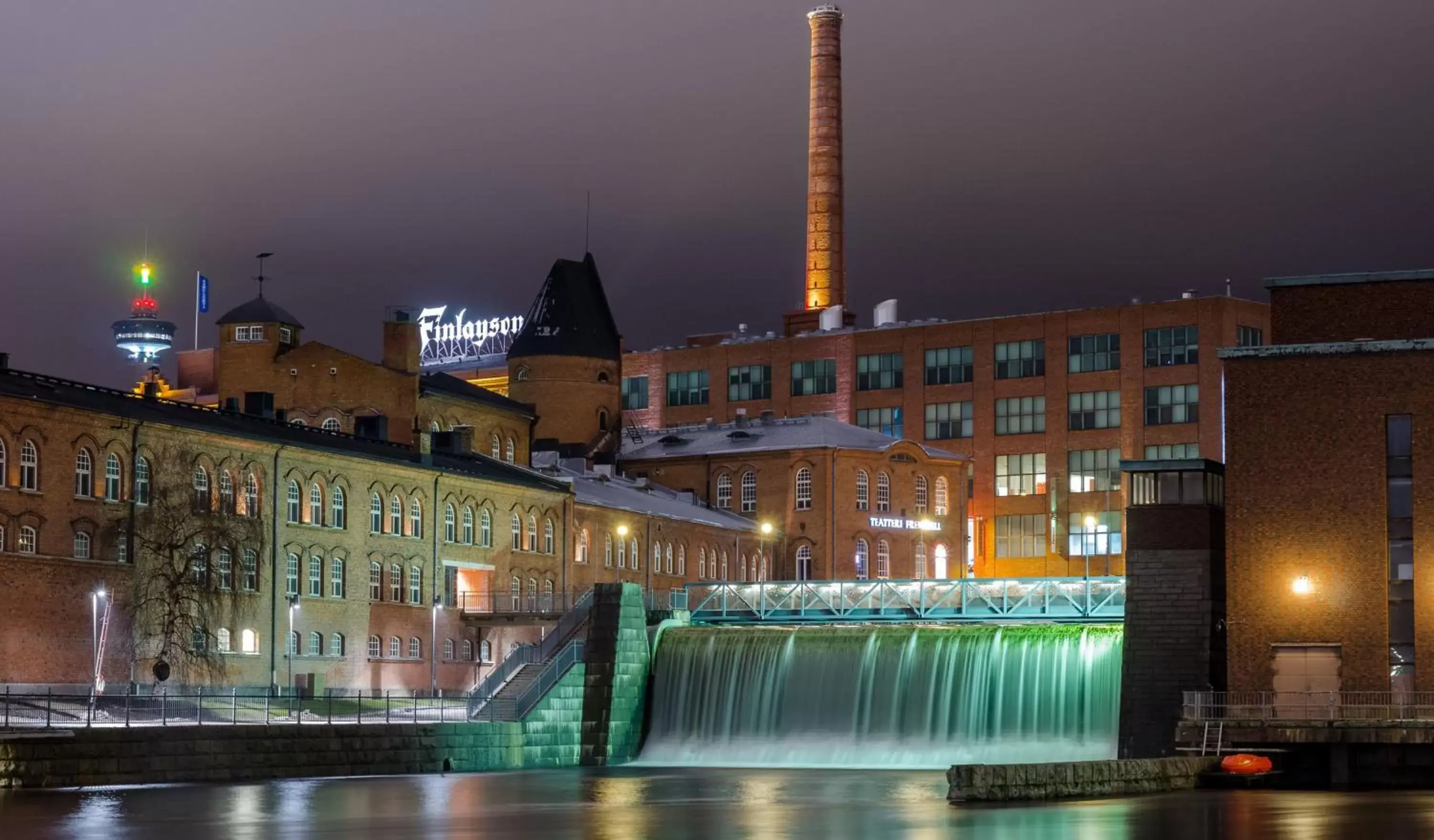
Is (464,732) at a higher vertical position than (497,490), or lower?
lower

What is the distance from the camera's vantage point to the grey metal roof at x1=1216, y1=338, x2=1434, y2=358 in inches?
2788

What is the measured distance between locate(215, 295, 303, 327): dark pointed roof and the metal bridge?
3315 centimetres

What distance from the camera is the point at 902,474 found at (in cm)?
13488

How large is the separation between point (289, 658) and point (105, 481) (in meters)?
10.7

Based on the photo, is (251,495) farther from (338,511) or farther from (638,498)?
(638,498)

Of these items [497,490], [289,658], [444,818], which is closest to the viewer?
[444,818]

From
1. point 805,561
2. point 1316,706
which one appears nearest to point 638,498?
point 805,561

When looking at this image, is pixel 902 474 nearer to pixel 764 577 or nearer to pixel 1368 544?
pixel 764 577

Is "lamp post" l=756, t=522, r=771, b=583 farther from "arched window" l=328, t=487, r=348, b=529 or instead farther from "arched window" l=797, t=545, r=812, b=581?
"arched window" l=328, t=487, r=348, b=529

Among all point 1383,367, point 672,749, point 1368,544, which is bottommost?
point 672,749

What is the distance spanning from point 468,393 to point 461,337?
43.5 metres

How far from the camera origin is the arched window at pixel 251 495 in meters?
95.5

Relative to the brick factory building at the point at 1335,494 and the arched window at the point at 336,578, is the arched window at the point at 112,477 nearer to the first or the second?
the arched window at the point at 336,578

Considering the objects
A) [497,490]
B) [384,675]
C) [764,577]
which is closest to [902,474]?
Result: [764,577]
